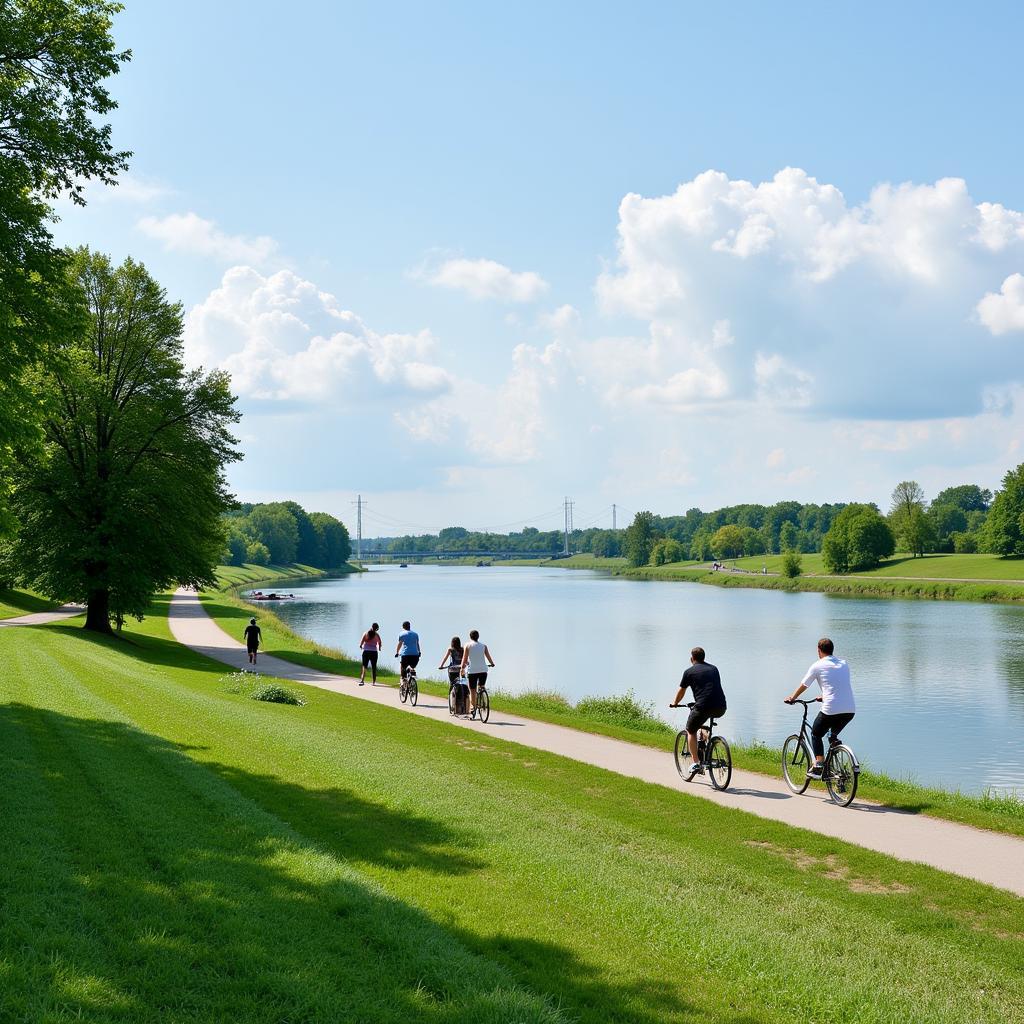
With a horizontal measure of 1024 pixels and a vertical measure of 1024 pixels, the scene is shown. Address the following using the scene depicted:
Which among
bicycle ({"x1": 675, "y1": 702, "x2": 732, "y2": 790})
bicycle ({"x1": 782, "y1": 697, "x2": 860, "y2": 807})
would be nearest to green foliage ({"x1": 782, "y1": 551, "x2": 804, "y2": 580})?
bicycle ({"x1": 675, "y1": 702, "x2": 732, "y2": 790})

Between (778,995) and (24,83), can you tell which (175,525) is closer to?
(24,83)

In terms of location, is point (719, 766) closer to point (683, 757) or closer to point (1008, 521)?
point (683, 757)

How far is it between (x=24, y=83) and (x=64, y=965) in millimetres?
16196

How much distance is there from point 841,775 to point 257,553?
146m

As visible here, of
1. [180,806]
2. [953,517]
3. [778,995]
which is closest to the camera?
[778,995]

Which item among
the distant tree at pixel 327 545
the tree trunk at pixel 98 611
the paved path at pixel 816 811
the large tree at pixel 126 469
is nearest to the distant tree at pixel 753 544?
the distant tree at pixel 327 545

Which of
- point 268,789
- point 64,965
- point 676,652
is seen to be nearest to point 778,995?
point 64,965

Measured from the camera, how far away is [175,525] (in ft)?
114

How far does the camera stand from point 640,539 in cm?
18275

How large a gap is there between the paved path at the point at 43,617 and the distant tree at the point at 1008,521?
309ft

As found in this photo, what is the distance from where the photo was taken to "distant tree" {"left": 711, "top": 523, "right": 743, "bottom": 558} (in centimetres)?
17838

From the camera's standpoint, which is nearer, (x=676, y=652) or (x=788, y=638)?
(x=676, y=652)

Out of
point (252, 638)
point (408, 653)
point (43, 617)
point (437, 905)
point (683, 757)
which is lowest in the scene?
point (43, 617)

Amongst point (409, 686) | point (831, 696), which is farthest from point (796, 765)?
point (409, 686)
